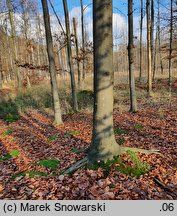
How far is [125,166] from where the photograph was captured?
449 centimetres

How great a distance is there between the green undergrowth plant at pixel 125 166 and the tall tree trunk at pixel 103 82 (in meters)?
→ 0.13

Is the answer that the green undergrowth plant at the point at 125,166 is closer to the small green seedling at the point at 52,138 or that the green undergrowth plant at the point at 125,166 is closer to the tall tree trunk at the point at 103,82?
the tall tree trunk at the point at 103,82

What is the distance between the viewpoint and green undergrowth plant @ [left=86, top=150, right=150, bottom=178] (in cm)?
435

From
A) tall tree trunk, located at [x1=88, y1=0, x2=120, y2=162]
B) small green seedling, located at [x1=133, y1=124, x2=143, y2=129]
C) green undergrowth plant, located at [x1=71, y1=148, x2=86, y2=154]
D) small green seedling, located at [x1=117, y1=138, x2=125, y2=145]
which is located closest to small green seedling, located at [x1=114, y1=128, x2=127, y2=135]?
small green seedling, located at [x1=133, y1=124, x2=143, y2=129]

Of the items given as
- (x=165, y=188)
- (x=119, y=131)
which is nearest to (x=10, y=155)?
(x=119, y=131)

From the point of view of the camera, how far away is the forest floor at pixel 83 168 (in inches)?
149

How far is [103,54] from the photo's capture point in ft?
14.0

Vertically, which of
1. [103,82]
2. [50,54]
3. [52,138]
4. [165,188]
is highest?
[50,54]

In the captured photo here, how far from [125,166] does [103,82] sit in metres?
1.87

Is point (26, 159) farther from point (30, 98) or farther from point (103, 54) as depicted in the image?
point (30, 98)

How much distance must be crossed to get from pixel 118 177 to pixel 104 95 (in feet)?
5.60

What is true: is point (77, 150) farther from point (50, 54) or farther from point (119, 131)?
point (50, 54)

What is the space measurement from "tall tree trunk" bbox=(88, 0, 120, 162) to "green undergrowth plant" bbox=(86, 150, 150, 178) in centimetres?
13

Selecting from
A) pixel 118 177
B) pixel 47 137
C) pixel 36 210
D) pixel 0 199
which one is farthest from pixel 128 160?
pixel 47 137
